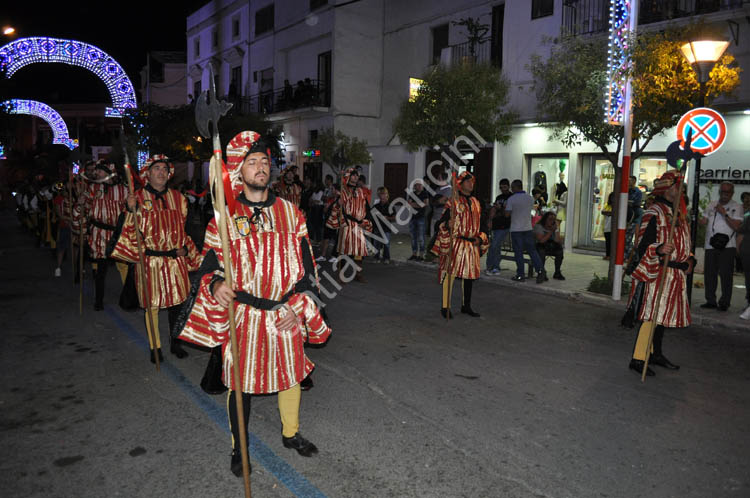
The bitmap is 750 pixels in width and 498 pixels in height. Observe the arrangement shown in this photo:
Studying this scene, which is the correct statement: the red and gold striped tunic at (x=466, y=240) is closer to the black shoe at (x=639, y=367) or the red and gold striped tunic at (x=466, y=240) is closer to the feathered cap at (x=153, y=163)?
the black shoe at (x=639, y=367)

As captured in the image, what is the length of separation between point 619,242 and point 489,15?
38.7ft

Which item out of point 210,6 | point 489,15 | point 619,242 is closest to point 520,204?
point 619,242

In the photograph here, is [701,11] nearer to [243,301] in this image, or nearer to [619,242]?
[619,242]

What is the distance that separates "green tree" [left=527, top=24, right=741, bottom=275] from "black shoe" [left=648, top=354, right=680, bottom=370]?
411 cm

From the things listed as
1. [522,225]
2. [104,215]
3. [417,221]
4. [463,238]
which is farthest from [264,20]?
[463,238]

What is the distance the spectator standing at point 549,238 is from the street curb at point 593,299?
2.89ft

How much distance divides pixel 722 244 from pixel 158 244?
765 cm

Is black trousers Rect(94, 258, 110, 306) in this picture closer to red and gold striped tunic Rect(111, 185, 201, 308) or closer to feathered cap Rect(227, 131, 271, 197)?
red and gold striped tunic Rect(111, 185, 201, 308)

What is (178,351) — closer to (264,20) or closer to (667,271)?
(667,271)

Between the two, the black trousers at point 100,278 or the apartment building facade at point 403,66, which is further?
the apartment building facade at point 403,66

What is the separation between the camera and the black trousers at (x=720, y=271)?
863cm

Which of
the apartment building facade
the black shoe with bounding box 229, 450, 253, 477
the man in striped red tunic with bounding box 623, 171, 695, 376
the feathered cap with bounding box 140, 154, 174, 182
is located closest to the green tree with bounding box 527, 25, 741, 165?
the apartment building facade

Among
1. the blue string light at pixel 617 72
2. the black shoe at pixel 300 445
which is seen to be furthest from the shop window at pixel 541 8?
the black shoe at pixel 300 445

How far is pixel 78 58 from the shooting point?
2809 centimetres
